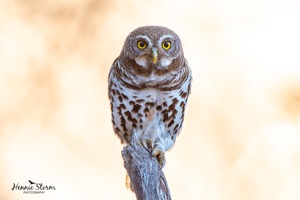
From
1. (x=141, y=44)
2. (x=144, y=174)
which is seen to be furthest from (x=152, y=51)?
(x=144, y=174)

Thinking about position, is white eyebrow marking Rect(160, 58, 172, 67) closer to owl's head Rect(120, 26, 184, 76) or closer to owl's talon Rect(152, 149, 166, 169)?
owl's head Rect(120, 26, 184, 76)

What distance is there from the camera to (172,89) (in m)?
8.55

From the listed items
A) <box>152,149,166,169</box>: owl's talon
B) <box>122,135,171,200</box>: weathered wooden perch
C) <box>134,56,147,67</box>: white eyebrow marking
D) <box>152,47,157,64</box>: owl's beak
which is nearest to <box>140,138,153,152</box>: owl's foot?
<box>152,149,166,169</box>: owl's talon

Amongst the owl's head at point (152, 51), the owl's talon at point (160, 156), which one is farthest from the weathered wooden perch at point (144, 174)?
the owl's head at point (152, 51)

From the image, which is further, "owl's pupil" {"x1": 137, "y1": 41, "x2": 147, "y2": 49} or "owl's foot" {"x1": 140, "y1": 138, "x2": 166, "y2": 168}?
"owl's foot" {"x1": 140, "y1": 138, "x2": 166, "y2": 168}

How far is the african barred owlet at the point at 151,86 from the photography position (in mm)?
8375

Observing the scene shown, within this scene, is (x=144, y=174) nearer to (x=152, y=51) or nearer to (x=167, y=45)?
(x=152, y=51)

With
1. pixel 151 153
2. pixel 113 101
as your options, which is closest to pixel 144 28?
pixel 113 101

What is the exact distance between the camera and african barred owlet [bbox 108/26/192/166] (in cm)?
838

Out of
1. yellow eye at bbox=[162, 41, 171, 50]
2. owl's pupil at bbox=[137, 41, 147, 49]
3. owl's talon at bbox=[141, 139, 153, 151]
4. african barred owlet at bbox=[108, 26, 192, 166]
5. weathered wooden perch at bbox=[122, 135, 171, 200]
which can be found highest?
owl's pupil at bbox=[137, 41, 147, 49]

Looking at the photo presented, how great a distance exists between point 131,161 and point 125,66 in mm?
1335

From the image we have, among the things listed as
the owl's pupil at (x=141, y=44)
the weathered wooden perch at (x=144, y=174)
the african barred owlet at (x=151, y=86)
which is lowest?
the weathered wooden perch at (x=144, y=174)

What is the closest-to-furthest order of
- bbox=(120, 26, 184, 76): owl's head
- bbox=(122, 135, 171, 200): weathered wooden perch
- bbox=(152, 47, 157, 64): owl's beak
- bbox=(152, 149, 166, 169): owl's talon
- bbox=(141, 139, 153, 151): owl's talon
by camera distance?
1. bbox=(122, 135, 171, 200): weathered wooden perch
2. bbox=(152, 47, 157, 64): owl's beak
3. bbox=(120, 26, 184, 76): owl's head
4. bbox=(152, 149, 166, 169): owl's talon
5. bbox=(141, 139, 153, 151): owl's talon

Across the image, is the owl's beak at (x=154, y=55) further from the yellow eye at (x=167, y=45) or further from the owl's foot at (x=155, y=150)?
the owl's foot at (x=155, y=150)
